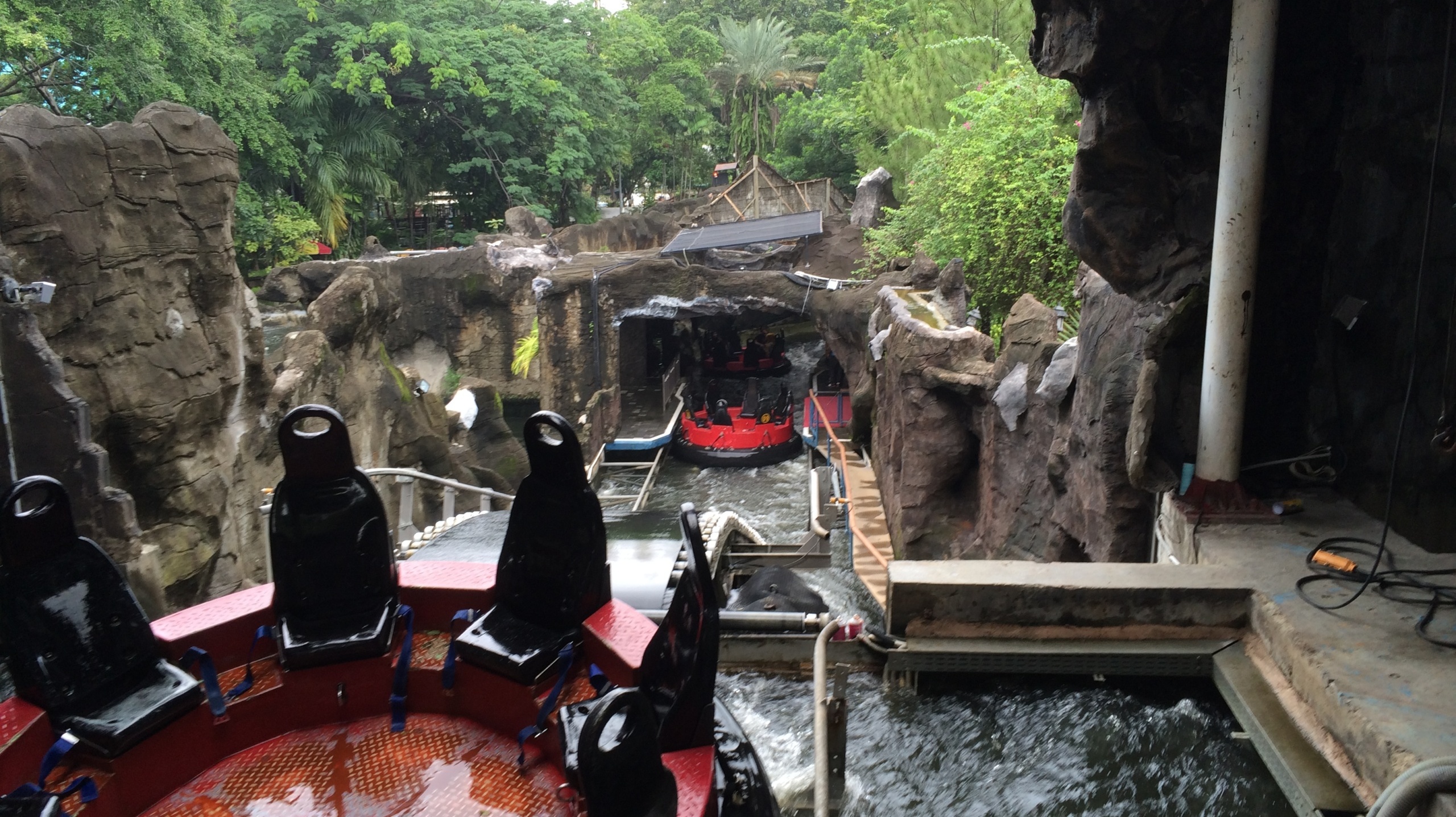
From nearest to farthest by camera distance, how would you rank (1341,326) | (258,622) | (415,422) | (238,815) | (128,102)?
(238,815), (258,622), (1341,326), (415,422), (128,102)

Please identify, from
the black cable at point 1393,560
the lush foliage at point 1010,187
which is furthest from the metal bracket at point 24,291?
the lush foliage at point 1010,187

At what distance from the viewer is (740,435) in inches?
840

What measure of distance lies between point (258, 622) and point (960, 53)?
1801cm

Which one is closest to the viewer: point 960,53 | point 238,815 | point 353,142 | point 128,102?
point 238,815

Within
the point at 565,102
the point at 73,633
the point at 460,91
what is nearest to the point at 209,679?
the point at 73,633

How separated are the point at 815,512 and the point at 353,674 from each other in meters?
11.0

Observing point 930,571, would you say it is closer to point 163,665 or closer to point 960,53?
point 163,665

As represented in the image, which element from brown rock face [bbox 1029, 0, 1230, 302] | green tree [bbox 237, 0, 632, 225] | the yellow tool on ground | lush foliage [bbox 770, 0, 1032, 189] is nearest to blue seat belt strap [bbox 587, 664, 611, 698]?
the yellow tool on ground

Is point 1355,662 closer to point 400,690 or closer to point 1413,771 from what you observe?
point 1413,771

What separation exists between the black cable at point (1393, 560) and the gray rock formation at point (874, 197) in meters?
19.0

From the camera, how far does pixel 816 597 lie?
7523 millimetres

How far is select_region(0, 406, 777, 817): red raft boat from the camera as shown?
284cm

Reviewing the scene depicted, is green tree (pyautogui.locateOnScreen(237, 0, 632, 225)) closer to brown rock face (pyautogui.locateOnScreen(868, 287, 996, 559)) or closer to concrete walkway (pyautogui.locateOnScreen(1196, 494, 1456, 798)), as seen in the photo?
brown rock face (pyautogui.locateOnScreen(868, 287, 996, 559))

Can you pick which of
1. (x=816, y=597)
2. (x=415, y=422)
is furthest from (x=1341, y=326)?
(x=415, y=422)
